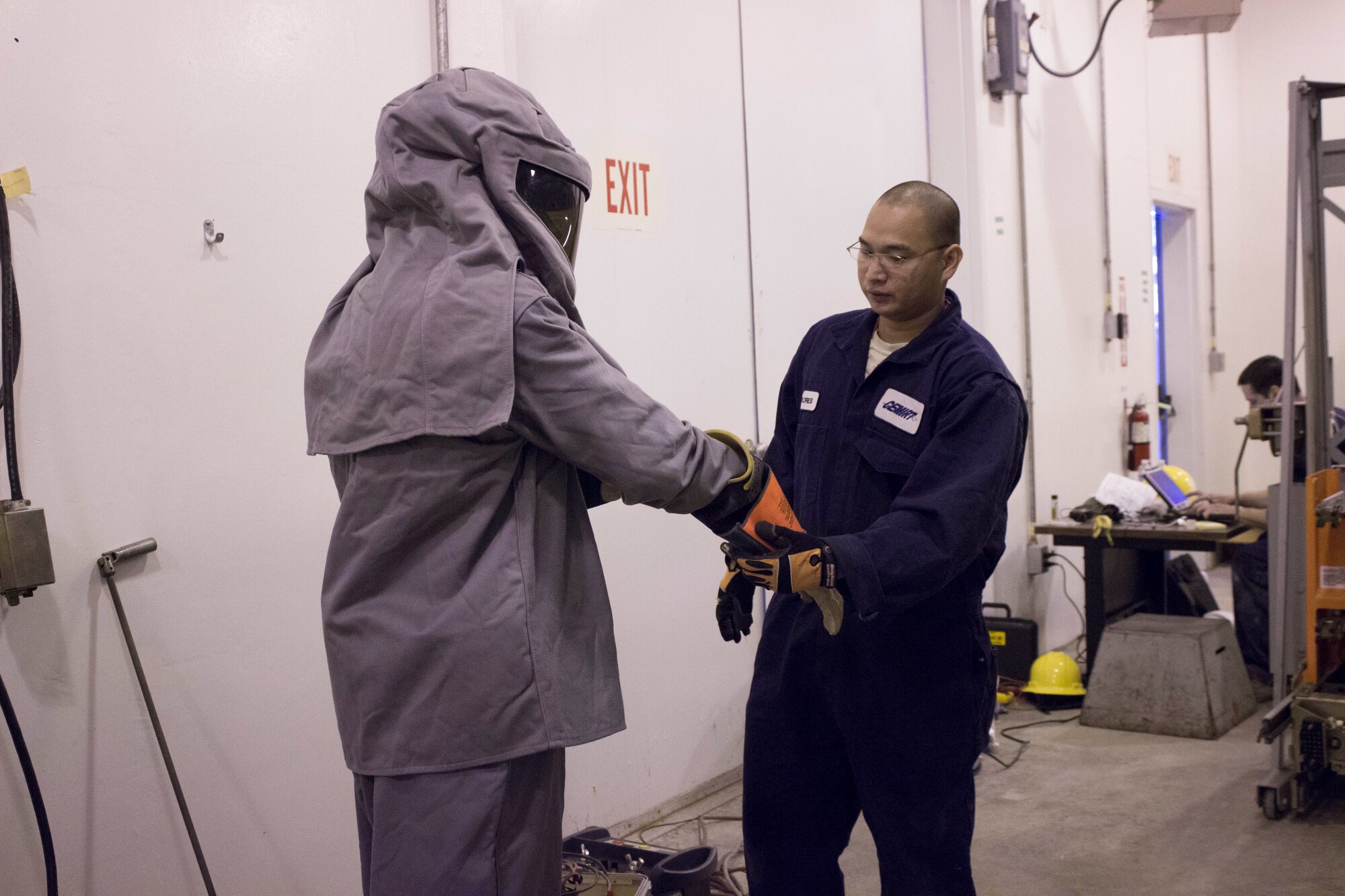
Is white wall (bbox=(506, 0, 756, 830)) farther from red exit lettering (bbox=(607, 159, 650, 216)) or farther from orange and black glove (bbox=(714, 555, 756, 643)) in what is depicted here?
orange and black glove (bbox=(714, 555, 756, 643))

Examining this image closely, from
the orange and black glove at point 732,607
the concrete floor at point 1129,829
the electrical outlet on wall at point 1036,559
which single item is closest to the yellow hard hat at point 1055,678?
the concrete floor at point 1129,829

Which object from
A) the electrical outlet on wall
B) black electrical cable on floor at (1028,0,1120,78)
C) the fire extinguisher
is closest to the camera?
black electrical cable on floor at (1028,0,1120,78)

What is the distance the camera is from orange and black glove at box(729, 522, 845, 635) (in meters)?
1.75

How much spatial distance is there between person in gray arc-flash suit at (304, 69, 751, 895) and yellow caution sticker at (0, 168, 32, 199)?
913mm

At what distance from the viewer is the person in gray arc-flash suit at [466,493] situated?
145 cm

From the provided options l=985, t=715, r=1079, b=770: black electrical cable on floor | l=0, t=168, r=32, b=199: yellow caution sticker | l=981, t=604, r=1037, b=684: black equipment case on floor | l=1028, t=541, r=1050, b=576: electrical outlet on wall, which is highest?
l=0, t=168, r=32, b=199: yellow caution sticker

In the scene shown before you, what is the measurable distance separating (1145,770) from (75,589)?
3.32 metres

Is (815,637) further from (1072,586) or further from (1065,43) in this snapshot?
(1065,43)

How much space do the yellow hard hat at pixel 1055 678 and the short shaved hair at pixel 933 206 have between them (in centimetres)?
304

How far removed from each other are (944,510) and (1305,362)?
2197mm

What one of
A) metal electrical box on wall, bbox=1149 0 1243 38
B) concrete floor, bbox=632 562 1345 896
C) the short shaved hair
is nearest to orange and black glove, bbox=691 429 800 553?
the short shaved hair

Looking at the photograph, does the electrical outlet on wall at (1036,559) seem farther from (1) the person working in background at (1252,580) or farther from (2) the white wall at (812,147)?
(2) the white wall at (812,147)

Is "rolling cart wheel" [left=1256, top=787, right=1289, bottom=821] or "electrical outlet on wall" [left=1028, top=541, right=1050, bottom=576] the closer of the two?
"rolling cart wheel" [left=1256, top=787, right=1289, bottom=821]

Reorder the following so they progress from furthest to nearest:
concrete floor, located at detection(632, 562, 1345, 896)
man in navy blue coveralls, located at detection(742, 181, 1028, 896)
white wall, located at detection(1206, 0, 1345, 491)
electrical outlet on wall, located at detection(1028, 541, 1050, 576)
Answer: white wall, located at detection(1206, 0, 1345, 491)
electrical outlet on wall, located at detection(1028, 541, 1050, 576)
concrete floor, located at detection(632, 562, 1345, 896)
man in navy blue coveralls, located at detection(742, 181, 1028, 896)
